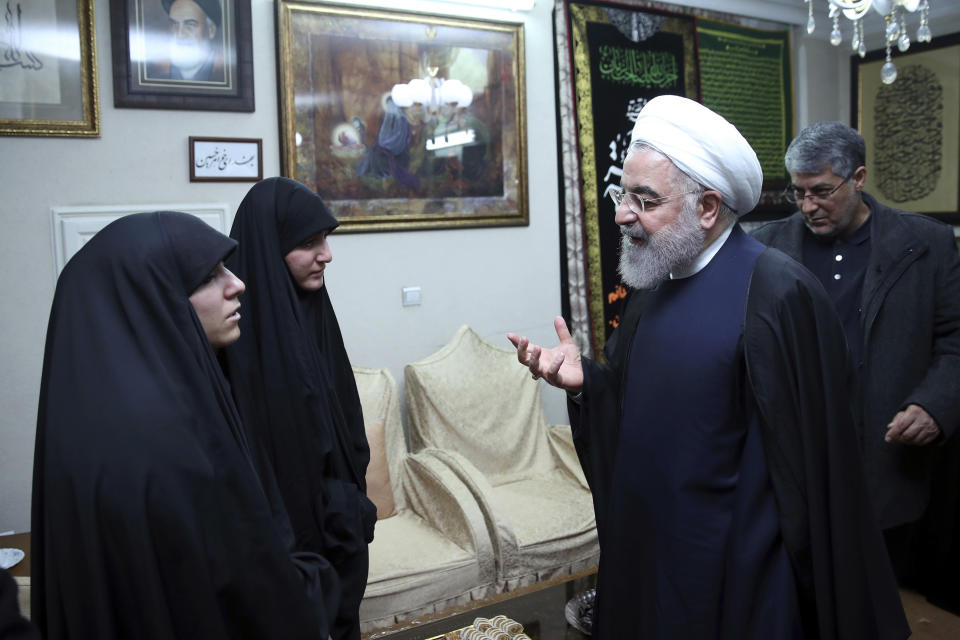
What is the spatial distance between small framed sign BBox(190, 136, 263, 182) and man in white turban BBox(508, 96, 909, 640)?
2020 millimetres

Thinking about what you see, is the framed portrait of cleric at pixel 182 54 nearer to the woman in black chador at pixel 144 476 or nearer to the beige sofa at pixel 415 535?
the beige sofa at pixel 415 535

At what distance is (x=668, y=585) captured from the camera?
158cm

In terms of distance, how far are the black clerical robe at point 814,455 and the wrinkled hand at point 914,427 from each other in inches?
41.7

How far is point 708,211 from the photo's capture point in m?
1.65

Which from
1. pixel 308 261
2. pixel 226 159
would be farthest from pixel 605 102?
pixel 308 261

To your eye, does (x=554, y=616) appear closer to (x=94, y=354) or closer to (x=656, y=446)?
(x=656, y=446)

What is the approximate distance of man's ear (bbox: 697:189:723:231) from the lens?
164 centimetres

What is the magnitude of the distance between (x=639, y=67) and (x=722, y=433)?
3.32 m

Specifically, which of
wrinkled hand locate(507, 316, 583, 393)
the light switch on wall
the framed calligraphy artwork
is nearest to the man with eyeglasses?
wrinkled hand locate(507, 316, 583, 393)

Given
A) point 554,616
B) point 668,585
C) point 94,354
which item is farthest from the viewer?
point 554,616

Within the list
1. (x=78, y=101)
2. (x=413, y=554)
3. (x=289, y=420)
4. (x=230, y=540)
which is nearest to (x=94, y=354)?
(x=230, y=540)

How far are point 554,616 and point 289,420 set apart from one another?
3.02 ft

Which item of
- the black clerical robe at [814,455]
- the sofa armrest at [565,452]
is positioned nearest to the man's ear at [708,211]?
the black clerical robe at [814,455]

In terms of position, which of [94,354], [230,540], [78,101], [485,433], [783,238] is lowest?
[485,433]
